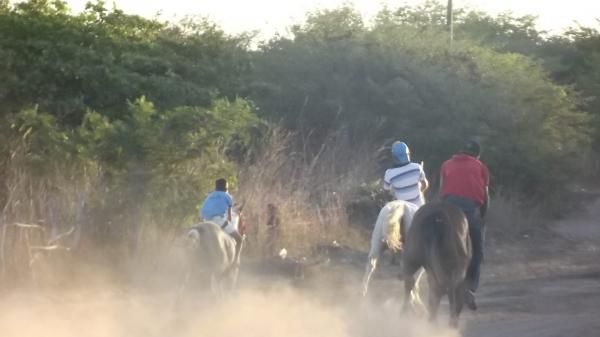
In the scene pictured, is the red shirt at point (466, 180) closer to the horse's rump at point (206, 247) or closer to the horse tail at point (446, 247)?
the horse tail at point (446, 247)

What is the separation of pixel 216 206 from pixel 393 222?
2474 millimetres

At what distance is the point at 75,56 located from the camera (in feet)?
72.7

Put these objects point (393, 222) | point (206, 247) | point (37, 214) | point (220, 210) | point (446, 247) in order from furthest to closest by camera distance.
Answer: point (37, 214) < point (220, 210) < point (206, 247) < point (393, 222) < point (446, 247)

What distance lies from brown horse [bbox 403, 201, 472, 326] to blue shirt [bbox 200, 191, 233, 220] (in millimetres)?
3223

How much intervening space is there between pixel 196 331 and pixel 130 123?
6271 millimetres

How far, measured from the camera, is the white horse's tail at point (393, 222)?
49.9 feet

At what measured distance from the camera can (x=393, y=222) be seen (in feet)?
49.9

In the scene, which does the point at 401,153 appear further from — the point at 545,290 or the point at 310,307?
the point at 545,290

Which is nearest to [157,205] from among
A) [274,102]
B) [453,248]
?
[453,248]

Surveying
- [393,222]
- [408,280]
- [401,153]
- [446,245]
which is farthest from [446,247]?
[401,153]

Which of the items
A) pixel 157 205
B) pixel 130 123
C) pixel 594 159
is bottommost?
pixel 594 159

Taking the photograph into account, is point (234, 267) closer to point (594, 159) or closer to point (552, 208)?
point (552, 208)

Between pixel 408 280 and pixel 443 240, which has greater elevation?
pixel 443 240

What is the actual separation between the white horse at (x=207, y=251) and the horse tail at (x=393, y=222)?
2090mm
